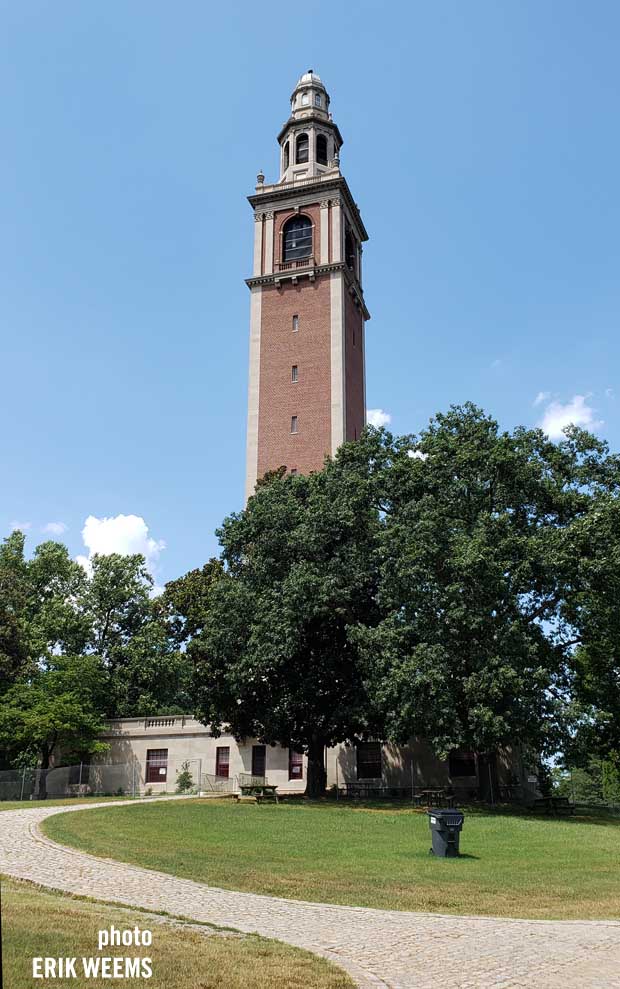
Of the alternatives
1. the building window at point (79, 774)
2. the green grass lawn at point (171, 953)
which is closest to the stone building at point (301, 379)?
the building window at point (79, 774)

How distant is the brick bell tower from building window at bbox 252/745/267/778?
15.9 meters

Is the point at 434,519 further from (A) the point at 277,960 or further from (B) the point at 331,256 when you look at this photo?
(B) the point at 331,256

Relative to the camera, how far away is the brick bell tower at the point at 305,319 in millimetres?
55344

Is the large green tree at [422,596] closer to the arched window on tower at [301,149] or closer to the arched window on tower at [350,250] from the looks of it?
the arched window on tower at [350,250]

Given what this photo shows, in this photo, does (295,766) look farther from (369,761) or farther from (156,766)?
(156,766)

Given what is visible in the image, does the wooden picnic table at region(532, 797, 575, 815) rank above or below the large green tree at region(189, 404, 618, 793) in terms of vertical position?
below

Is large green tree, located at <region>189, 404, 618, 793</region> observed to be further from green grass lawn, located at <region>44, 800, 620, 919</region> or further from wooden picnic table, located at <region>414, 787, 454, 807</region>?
green grass lawn, located at <region>44, 800, 620, 919</region>

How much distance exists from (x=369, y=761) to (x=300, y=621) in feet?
50.6

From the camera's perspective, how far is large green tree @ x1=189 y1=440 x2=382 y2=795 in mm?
33875

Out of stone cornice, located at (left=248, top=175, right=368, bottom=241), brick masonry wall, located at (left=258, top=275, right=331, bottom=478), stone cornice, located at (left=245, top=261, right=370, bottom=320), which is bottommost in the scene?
brick masonry wall, located at (left=258, top=275, right=331, bottom=478)

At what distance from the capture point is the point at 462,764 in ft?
144

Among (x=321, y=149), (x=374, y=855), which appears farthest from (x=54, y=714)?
(x=321, y=149)

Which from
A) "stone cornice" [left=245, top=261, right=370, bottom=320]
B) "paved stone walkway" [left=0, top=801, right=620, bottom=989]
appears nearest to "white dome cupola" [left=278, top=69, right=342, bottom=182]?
"stone cornice" [left=245, top=261, right=370, bottom=320]

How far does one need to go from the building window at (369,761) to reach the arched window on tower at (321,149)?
47.5 m
